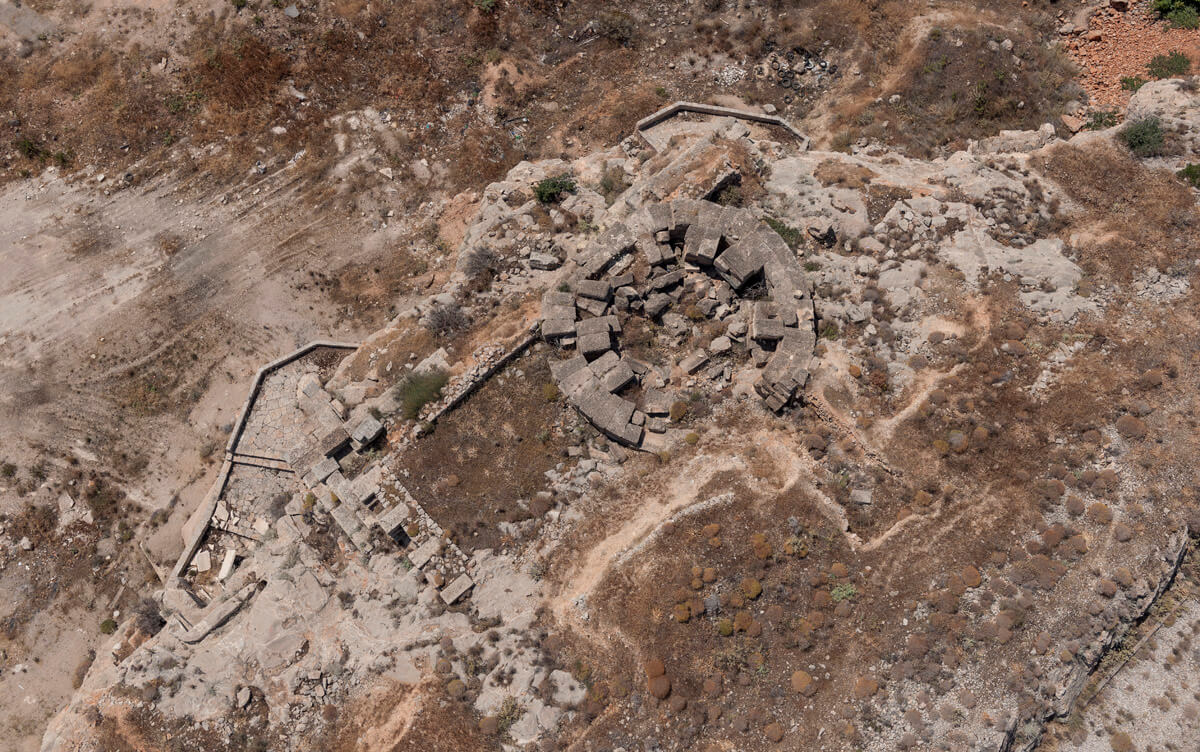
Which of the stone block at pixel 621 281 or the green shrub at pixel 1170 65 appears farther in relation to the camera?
the green shrub at pixel 1170 65

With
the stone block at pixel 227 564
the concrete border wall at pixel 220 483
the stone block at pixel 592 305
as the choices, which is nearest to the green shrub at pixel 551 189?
the stone block at pixel 592 305

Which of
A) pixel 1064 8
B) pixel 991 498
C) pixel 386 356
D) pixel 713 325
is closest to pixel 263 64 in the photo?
pixel 386 356

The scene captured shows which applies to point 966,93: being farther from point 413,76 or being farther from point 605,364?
point 413,76

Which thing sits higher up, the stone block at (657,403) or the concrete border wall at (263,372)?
the concrete border wall at (263,372)

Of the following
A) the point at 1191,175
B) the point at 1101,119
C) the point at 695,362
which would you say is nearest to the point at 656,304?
the point at 695,362

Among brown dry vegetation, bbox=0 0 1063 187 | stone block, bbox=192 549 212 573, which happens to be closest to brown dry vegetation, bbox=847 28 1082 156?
brown dry vegetation, bbox=0 0 1063 187

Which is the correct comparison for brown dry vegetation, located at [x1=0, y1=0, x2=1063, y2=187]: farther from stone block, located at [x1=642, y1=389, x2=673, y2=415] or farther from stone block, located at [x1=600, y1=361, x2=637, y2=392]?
stone block, located at [x1=642, y1=389, x2=673, y2=415]

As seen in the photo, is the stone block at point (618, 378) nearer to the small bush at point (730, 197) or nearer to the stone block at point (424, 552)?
the stone block at point (424, 552)
